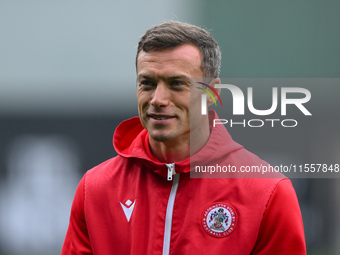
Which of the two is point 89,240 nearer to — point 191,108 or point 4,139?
point 191,108

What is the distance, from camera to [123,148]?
2.18 metres

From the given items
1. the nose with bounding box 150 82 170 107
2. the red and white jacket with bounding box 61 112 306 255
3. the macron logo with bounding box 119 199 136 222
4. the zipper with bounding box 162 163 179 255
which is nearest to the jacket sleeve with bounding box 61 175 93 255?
the red and white jacket with bounding box 61 112 306 255

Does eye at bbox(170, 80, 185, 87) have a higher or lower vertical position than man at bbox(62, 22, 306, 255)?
higher

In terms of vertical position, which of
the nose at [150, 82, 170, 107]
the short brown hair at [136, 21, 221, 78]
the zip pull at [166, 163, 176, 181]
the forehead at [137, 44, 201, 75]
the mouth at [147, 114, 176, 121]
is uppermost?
the short brown hair at [136, 21, 221, 78]

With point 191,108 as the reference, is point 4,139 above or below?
above

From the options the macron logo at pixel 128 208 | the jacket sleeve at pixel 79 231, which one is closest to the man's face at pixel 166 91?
the macron logo at pixel 128 208

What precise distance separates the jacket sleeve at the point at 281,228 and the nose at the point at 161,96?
1.66 feet

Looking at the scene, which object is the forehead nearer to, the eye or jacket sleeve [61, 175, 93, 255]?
the eye

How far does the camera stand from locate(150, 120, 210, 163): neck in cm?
203

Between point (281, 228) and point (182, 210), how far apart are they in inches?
14.1

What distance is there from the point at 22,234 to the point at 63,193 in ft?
2.14

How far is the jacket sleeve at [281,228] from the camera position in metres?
1.82

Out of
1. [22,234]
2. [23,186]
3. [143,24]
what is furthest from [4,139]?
[143,24]

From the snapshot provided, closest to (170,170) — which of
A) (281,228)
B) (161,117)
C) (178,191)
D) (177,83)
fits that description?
(178,191)
